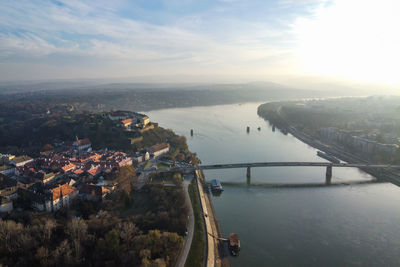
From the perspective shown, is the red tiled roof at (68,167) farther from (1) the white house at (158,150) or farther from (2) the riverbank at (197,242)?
(2) the riverbank at (197,242)

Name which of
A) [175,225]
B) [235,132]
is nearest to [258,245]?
[175,225]

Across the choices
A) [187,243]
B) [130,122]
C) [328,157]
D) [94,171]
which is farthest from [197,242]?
[130,122]

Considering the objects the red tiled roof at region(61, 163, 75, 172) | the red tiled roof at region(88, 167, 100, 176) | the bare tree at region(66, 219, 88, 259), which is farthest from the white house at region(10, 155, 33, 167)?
the bare tree at region(66, 219, 88, 259)

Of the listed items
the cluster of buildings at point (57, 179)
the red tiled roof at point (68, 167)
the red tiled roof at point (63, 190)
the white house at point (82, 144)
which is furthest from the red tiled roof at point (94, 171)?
the white house at point (82, 144)

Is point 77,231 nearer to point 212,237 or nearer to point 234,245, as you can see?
point 212,237

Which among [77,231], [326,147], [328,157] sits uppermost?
[77,231]

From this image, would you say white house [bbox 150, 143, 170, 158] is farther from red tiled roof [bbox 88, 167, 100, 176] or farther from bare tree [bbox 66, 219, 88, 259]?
bare tree [bbox 66, 219, 88, 259]
